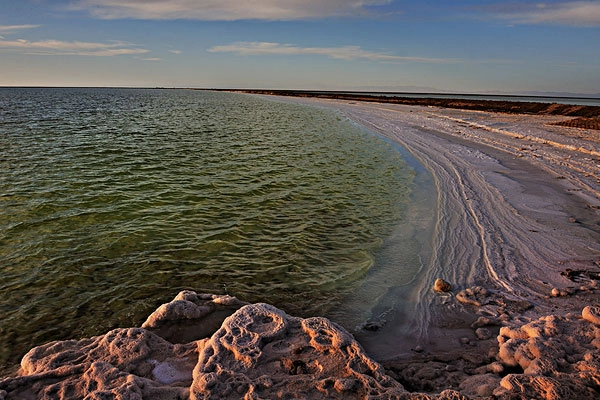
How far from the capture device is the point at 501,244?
849cm

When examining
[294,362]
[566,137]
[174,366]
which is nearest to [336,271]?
[294,362]

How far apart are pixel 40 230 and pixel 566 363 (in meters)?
11.0

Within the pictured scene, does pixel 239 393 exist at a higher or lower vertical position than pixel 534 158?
lower

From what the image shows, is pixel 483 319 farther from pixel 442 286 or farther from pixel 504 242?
pixel 504 242

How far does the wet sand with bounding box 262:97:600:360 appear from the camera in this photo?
5.64m

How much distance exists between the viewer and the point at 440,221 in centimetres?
1030

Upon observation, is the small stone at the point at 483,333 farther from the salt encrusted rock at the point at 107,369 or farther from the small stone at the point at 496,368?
the salt encrusted rock at the point at 107,369

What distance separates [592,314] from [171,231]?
8.88 m

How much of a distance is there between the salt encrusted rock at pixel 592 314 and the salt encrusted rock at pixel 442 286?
6.59 feet

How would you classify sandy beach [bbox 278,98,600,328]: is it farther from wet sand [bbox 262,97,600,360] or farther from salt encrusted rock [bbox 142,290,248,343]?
salt encrusted rock [bbox 142,290,248,343]

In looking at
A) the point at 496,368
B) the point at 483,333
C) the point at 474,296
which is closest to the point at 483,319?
the point at 483,333

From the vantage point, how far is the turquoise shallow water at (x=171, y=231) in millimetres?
6418

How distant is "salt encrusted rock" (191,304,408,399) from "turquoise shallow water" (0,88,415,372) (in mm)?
1387

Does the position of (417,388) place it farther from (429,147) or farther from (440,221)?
(429,147)
